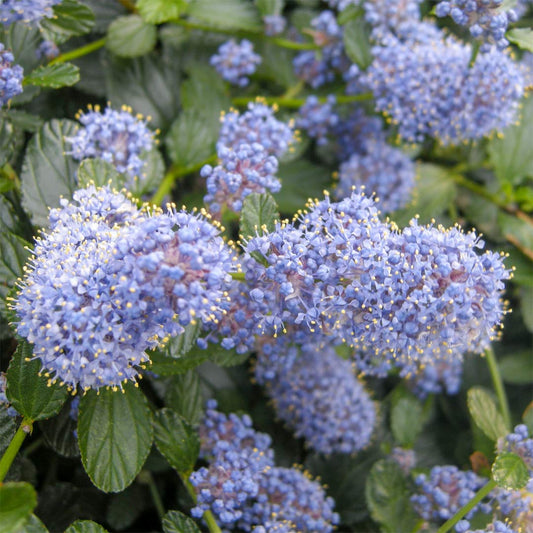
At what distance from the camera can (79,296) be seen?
1.70 meters

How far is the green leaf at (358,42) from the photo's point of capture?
278 cm

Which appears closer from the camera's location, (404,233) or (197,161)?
(404,233)

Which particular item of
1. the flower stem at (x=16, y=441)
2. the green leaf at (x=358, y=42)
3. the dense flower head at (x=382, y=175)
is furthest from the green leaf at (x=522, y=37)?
the flower stem at (x=16, y=441)

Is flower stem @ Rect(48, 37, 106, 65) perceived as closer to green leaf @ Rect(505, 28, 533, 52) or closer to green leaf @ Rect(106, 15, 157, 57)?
green leaf @ Rect(106, 15, 157, 57)

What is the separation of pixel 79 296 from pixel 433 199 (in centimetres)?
188

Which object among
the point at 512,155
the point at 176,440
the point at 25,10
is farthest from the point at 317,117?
the point at 176,440

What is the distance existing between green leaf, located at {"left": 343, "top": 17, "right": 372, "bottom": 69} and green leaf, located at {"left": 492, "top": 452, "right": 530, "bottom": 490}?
1654mm

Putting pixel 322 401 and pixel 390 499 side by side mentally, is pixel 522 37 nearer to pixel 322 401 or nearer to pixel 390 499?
pixel 322 401

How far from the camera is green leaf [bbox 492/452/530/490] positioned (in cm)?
197

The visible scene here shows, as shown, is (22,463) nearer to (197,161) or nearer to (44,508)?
(44,508)

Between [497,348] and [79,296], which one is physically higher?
[79,296]

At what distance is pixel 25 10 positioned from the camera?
2.25 metres

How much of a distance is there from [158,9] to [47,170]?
2.62 feet

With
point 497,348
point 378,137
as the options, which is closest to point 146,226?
point 378,137
